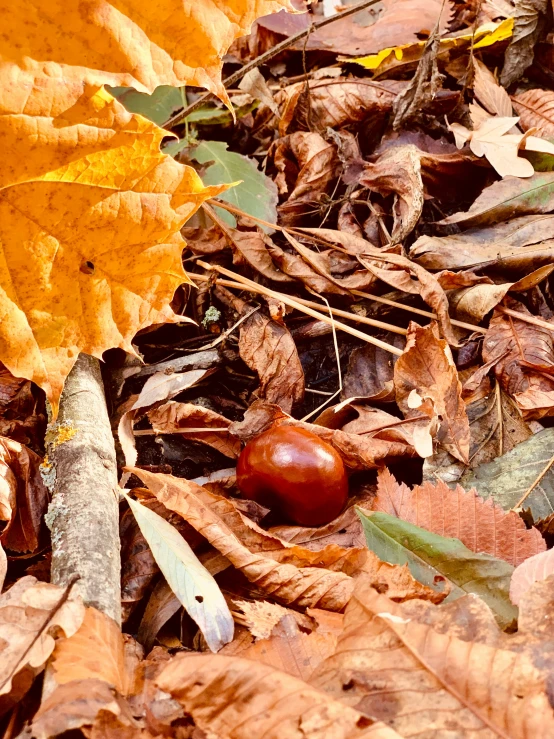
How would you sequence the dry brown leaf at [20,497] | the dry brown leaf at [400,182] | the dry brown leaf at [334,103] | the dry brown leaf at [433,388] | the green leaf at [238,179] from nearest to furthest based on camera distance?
the dry brown leaf at [20,497] → the dry brown leaf at [433,388] → the dry brown leaf at [400,182] → the green leaf at [238,179] → the dry brown leaf at [334,103]

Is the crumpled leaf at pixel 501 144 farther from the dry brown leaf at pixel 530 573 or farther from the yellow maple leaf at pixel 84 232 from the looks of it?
the dry brown leaf at pixel 530 573

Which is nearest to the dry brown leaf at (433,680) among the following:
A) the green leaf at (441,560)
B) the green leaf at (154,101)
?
the green leaf at (441,560)

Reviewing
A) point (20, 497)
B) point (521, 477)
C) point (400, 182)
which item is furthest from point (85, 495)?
point (400, 182)

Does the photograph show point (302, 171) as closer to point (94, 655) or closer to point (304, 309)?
point (304, 309)

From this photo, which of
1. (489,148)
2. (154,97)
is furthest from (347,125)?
(154,97)

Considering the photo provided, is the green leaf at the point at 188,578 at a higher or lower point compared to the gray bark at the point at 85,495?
lower

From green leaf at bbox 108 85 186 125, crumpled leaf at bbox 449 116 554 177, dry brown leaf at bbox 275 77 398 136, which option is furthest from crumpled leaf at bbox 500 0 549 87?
green leaf at bbox 108 85 186 125
